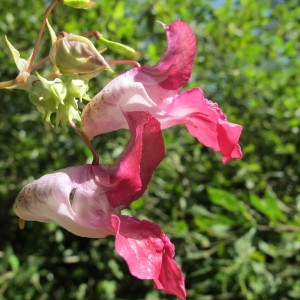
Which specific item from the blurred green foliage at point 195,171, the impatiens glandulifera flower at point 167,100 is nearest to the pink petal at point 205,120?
the impatiens glandulifera flower at point 167,100

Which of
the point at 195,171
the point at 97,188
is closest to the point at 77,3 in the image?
the point at 97,188

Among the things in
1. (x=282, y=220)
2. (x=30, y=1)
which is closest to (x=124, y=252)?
(x=282, y=220)

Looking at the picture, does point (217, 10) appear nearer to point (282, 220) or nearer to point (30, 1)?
point (30, 1)

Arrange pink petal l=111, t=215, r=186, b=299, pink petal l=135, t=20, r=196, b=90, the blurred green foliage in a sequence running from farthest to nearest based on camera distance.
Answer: the blurred green foliage, pink petal l=135, t=20, r=196, b=90, pink petal l=111, t=215, r=186, b=299

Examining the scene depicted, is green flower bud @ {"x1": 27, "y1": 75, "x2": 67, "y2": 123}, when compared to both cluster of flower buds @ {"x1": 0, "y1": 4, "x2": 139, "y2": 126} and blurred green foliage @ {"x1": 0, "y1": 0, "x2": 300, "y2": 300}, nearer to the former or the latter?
cluster of flower buds @ {"x1": 0, "y1": 4, "x2": 139, "y2": 126}

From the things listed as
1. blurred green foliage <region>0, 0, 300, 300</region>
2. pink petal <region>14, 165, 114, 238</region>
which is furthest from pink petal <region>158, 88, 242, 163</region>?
blurred green foliage <region>0, 0, 300, 300</region>

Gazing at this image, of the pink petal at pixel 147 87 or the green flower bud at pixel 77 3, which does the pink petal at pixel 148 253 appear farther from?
the green flower bud at pixel 77 3

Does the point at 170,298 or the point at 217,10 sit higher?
the point at 217,10

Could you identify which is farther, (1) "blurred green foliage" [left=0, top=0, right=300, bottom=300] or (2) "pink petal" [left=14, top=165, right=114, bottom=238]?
(1) "blurred green foliage" [left=0, top=0, right=300, bottom=300]
